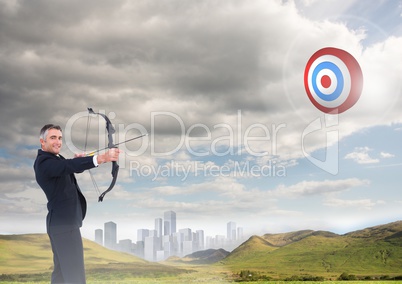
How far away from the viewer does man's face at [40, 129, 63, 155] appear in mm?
6016

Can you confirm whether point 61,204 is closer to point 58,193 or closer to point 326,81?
point 58,193

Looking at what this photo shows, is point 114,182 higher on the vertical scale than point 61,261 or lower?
higher

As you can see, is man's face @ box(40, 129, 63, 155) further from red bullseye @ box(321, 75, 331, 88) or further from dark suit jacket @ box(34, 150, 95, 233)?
red bullseye @ box(321, 75, 331, 88)

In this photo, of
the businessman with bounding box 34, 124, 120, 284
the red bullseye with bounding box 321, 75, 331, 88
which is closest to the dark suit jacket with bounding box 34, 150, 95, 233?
the businessman with bounding box 34, 124, 120, 284

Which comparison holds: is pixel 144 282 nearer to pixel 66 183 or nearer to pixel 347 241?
pixel 66 183

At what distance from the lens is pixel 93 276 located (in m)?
17.5

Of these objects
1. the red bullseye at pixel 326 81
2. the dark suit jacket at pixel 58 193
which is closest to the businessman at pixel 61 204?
the dark suit jacket at pixel 58 193

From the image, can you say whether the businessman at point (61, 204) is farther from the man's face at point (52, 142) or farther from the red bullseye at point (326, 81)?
the red bullseye at point (326, 81)

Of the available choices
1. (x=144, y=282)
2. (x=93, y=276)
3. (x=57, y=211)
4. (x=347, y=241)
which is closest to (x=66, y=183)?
(x=57, y=211)

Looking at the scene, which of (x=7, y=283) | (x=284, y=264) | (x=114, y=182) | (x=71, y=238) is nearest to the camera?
(x=71, y=238)

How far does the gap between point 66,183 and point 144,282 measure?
10.9 metres

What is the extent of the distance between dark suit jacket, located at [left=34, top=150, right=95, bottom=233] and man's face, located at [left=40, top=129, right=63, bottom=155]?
2.6 inches

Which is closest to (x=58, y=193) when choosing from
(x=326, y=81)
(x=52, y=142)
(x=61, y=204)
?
(x=61, y=204)

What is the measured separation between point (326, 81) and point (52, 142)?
10961 mm
